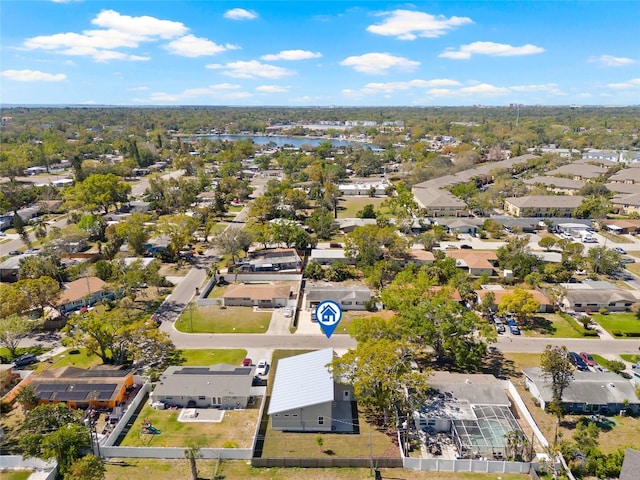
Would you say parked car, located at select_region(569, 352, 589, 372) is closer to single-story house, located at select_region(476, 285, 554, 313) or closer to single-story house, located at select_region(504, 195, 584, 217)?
single-story house, located at select_region(476, 285, 554, 313)

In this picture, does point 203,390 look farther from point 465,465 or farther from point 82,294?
point 82,294

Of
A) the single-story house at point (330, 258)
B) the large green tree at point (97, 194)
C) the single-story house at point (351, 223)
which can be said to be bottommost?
the single-story house at point (330, 258)

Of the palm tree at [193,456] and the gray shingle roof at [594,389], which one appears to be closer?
the palm tree at [193,456]

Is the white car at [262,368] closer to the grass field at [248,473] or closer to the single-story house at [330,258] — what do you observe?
the grass field at [248,473]

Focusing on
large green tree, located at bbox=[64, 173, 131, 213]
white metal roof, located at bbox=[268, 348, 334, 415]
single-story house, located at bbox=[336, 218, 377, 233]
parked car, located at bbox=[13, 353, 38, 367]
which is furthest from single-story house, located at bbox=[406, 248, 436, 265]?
large green tree, located at bbox=[64, 173, 131, 213]

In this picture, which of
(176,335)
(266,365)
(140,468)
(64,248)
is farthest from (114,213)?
(140,468)

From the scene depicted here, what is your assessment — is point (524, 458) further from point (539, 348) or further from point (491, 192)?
point (491, 192)

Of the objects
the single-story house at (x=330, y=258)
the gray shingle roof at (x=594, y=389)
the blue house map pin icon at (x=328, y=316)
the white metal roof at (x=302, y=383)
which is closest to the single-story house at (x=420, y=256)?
the single-story house at (x=330, y=258)

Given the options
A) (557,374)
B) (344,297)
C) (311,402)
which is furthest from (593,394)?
(344,297)
